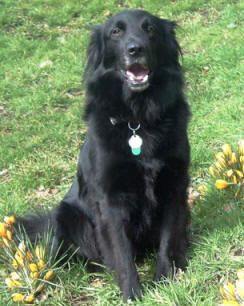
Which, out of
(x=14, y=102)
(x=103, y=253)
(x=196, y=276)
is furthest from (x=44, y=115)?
(x=196, y=276)

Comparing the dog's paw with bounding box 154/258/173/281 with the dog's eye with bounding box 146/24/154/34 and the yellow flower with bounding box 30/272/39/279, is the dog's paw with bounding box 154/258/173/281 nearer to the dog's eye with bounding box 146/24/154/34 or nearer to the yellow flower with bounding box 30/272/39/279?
the yellow flower with bounding box 30/272/39/279

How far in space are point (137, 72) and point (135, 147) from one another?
1.48 ft

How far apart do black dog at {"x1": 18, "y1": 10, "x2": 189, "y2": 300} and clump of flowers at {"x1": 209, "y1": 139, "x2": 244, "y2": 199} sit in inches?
19.6

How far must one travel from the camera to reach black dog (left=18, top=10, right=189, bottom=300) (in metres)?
3.21

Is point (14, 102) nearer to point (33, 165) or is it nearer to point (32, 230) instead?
point (33, 165)

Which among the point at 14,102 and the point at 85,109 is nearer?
the point at 85,109

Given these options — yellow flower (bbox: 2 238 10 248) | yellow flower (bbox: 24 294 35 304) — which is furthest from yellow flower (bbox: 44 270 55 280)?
yellow flower (bbox: 2 238 10 248)

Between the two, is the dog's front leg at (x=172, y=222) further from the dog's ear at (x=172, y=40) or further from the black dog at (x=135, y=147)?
the dog's ear at (x=172, y=40)

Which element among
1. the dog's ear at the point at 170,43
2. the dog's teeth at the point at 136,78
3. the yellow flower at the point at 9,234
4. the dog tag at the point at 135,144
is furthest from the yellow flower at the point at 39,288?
the dog's ear at the point at 170,43

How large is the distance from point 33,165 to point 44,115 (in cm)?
115

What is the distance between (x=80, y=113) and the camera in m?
6.14

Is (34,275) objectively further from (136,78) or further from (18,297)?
(136,78)

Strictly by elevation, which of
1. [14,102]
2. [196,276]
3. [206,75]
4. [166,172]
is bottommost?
[14,102]

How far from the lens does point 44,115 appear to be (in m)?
6.21
